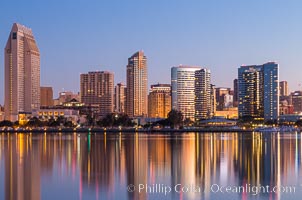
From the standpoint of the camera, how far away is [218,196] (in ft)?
76.8

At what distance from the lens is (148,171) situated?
33406 mm

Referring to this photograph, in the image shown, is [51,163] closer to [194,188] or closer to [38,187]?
[38,187]

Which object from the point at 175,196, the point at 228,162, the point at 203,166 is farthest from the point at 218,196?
the point at 228,162

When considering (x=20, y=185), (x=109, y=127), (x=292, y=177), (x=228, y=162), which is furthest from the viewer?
(x=109, y=127)

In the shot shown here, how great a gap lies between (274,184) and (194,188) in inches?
156

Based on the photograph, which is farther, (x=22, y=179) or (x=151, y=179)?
(x=22, y=179)

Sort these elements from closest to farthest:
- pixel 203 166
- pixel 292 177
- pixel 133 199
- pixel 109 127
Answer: pixel 133 199
pixel 292 177
pixel 203 166
pixel 109 127

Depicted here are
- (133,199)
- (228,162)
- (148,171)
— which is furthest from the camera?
(228,162)

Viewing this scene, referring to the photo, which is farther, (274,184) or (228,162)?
(228,162)

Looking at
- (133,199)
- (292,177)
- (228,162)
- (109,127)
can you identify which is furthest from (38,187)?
(109,127)

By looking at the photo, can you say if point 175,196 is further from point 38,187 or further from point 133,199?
point 38,187

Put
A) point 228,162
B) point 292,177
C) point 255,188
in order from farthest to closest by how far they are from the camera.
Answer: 1. point 228,162
2. point 292,177
3. point 255,188

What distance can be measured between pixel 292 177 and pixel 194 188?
22.8 ft

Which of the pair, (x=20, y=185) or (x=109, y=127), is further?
(x=109, y=127)
